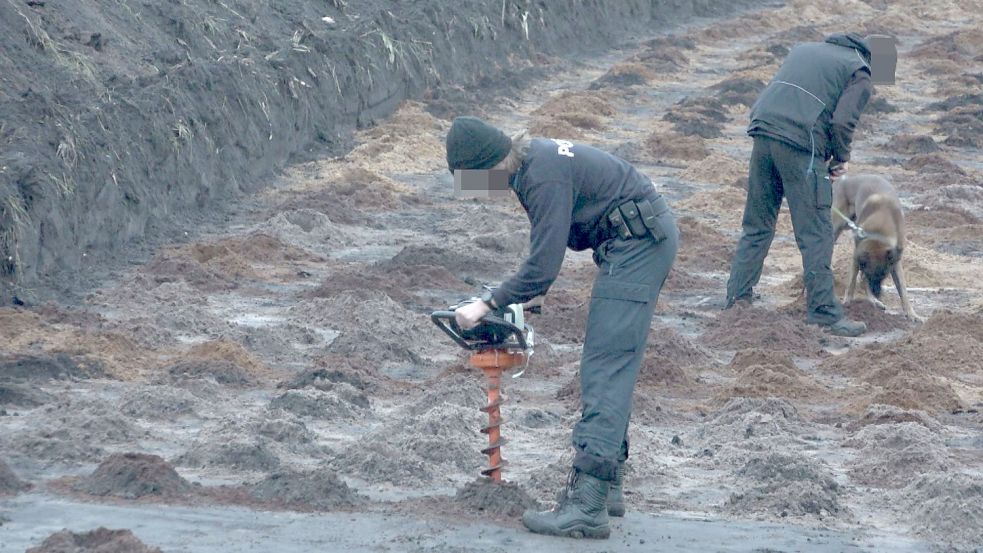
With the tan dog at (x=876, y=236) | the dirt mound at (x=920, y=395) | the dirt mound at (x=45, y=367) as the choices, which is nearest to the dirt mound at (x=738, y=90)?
the tan dog at (x=876, y=236)

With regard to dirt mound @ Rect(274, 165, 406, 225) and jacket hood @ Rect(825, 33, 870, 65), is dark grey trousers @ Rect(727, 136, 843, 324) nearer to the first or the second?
jacket hood @ Rect(825, 33, 870, 65)

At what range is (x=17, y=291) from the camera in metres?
9.42

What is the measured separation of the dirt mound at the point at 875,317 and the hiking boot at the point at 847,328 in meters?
0.18

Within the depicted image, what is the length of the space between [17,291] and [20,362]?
1.74 meters

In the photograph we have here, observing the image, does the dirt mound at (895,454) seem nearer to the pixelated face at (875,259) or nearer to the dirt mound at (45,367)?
the pixelated face at (875,259)

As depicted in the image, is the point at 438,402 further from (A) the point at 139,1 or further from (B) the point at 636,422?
(A) the point at 139,1

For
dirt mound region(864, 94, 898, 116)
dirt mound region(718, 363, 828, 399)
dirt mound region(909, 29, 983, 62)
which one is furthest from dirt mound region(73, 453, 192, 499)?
dirt mound region(909, 29, 983, 62)

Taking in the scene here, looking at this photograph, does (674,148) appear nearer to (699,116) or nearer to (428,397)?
(699,116)

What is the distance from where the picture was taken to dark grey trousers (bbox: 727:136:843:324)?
977cm

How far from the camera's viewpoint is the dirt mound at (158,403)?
24.0ft

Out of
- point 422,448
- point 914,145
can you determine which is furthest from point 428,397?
point 914,145

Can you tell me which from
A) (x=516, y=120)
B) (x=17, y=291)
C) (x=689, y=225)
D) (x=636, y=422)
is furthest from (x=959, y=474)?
(x=516, y=120)

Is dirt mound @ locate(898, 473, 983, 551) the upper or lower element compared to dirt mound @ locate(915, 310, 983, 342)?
upper

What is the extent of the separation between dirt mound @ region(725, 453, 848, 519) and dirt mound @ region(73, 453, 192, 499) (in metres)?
2.41
